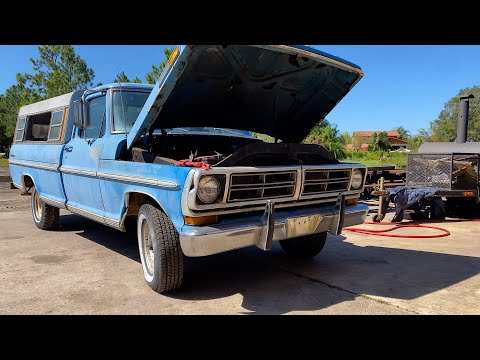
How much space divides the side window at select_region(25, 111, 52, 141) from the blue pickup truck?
954mm

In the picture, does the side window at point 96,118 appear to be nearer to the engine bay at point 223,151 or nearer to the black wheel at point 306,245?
the engine bay at point 223,151

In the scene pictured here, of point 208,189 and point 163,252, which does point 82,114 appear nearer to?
point 163,252

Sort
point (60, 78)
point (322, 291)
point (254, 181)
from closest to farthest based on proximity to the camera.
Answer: point (254, 181)
point (322, 291)
point (60, 78)

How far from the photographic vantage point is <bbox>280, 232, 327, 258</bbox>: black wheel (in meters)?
4.89

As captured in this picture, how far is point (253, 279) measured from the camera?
4250 millimetres

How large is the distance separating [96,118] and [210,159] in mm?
2114

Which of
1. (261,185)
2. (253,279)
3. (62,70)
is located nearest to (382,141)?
(62,70)

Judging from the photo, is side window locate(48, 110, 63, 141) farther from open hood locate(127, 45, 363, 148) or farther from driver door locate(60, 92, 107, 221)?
open hood locate(127, 45, 363, 148)

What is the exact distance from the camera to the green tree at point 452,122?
4279 cm

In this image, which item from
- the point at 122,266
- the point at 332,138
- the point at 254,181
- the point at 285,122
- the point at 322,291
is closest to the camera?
the point at 254,181
